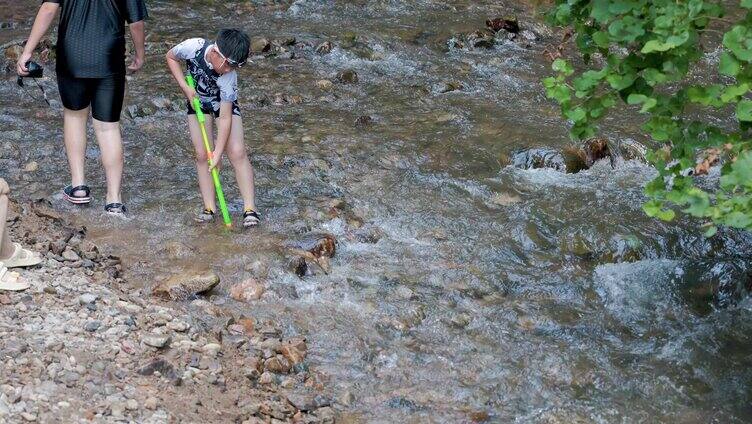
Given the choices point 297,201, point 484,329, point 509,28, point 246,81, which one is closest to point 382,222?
point 297,201

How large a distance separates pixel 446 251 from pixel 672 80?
10.7 feet

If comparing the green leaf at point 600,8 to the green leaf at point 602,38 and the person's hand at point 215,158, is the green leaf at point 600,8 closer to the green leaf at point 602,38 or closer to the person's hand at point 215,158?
the green leaf at point 602,38

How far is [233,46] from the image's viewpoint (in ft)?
22.5

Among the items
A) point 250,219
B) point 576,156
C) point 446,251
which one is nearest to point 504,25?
point 576,156

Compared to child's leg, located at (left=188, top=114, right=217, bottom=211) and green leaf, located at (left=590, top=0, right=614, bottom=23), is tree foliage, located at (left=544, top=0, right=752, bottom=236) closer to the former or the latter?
green leaf, located at (left=590, top=0, right=614, bottom=23)

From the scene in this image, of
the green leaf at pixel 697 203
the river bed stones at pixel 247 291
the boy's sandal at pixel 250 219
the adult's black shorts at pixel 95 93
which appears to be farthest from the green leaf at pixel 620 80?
the adult's black shorts at pixel 95 93

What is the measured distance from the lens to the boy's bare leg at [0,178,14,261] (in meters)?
5.71

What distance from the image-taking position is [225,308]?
662 cm

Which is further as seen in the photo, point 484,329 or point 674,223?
point 674,223

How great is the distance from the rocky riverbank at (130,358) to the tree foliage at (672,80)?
2.45 metres

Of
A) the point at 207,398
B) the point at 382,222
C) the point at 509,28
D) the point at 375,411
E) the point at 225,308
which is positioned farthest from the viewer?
the point at 509,28

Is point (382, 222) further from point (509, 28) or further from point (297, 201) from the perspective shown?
point (509, 28)

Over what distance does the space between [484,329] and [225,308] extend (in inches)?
74.5

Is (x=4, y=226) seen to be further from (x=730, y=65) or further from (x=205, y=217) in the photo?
(x=730, y=65)
